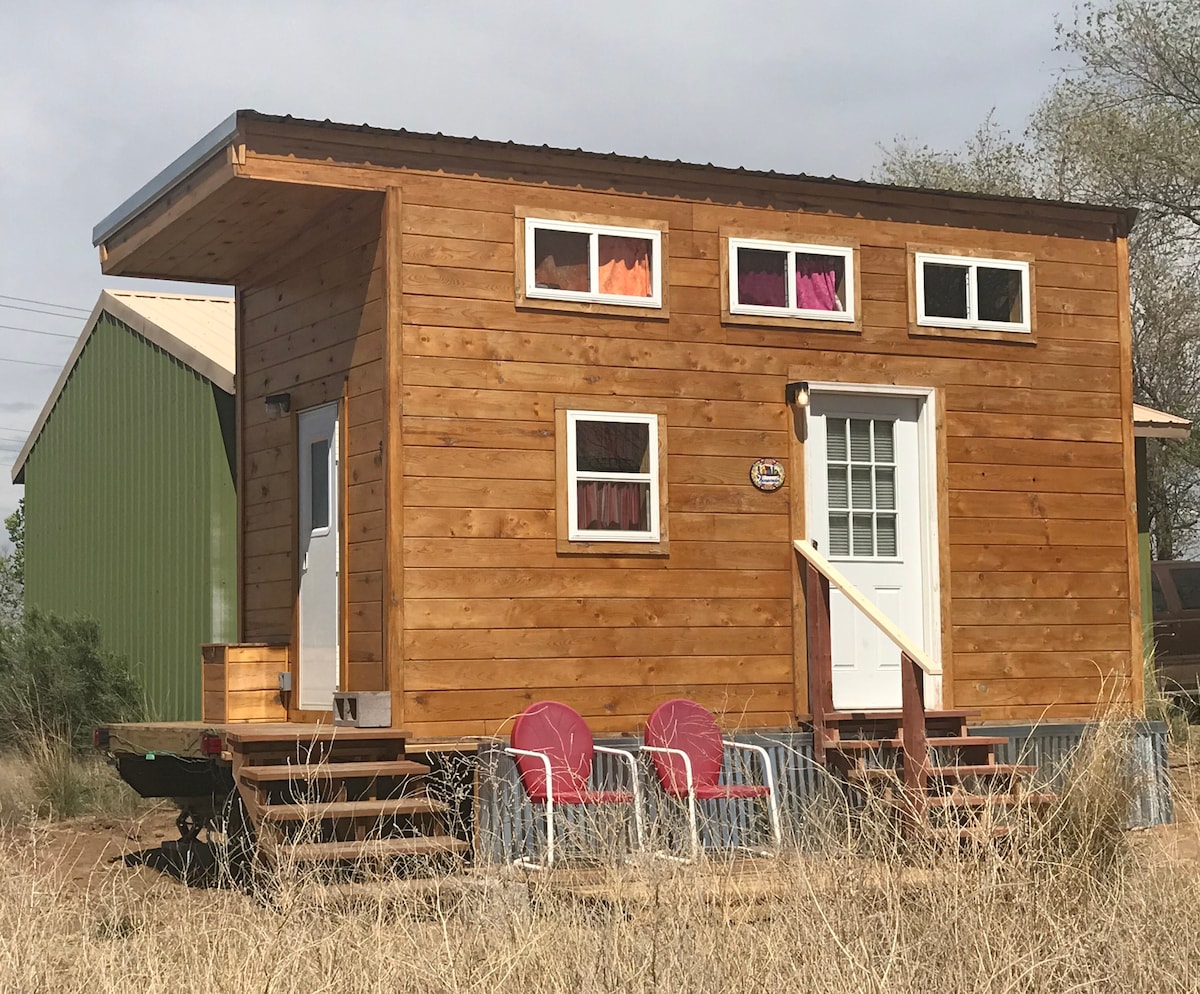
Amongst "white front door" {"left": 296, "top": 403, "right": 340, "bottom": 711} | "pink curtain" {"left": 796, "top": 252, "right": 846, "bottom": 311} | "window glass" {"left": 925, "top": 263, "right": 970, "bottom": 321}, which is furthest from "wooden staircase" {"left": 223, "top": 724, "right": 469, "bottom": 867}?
"window glass" {"left": 925, "top": 263, "right": 970, "bottom": 321}

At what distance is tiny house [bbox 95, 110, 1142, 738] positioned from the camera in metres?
9.44

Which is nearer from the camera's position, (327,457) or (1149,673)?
(327,457)

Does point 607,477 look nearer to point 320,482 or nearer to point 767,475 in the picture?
point 767,475

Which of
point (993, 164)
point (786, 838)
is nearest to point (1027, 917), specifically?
point (786, 838)

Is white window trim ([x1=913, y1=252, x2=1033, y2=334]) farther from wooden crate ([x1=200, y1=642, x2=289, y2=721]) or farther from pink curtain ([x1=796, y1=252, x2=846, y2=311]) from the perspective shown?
wooden crate ([x1=200, y1=642, x2=289, y2=721])

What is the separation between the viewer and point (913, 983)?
545cm

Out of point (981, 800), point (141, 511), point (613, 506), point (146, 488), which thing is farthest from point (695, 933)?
point (141, 511)

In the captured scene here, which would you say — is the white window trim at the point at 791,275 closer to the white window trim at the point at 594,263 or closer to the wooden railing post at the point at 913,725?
the white window trim at the point at 594,263

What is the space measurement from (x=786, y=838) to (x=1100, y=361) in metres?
5.26

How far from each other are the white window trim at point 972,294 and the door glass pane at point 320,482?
3964 millimetres

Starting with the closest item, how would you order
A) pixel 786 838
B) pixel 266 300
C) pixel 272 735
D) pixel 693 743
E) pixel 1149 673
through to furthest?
pixel 786 838, pixel 272 735, pixel 693 743, pixel 266 300, pixel 1149 673

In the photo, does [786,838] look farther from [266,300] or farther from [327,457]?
[266,300]

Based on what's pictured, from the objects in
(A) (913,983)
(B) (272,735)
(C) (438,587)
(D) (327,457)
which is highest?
(D) (327,457)

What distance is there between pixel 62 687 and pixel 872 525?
8.22m
